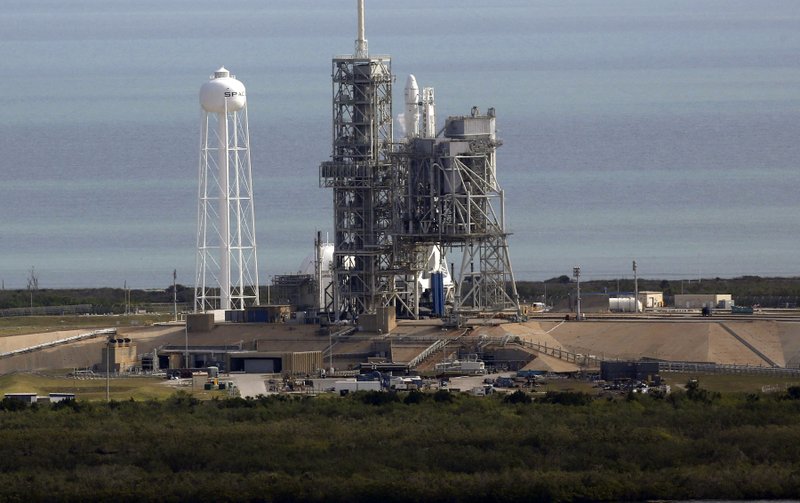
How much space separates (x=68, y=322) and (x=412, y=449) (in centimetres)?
5579

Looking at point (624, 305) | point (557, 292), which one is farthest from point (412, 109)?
point (557, 292)

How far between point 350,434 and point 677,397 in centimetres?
1414

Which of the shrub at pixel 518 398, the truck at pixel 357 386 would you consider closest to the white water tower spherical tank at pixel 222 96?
the truck at pixel 357 386

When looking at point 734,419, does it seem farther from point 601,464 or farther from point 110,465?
point 110,465

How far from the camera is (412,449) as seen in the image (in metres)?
84.9

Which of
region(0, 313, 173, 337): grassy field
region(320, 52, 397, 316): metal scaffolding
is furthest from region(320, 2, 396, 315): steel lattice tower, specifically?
region(0, 313, 173, 337): grassy field

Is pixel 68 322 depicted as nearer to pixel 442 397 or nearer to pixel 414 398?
pixel 414 398

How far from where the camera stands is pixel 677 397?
307 ft

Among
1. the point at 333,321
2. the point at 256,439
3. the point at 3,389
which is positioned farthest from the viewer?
the point at 333,321

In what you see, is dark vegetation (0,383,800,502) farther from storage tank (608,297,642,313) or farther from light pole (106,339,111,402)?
storage tank (608,297,642,313)

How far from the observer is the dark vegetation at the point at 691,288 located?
13700cm

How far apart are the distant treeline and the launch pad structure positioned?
23745 mm

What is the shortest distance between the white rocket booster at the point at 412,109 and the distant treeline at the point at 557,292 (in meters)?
23.9

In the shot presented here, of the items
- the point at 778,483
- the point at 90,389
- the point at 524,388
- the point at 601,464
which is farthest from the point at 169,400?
the point at 778,483
